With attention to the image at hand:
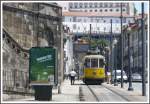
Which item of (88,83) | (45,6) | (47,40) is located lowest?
(88,83)

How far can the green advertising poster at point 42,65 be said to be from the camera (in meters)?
22.6

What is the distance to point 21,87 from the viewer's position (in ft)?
105

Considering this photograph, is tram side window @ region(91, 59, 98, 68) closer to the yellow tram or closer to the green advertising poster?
the yellow tram

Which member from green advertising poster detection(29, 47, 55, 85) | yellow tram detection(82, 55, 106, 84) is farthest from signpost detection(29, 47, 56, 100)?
yellow tram detection(82, 55, 106, 84)

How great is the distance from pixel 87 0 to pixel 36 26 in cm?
2471

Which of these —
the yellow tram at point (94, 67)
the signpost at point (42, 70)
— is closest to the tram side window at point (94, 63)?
the yellow tram at point (94, 67)

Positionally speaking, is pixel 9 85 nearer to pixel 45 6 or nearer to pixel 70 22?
pixel 45 6

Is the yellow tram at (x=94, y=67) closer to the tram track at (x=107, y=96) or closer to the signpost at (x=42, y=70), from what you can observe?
the tram track at (x=107, y=96)

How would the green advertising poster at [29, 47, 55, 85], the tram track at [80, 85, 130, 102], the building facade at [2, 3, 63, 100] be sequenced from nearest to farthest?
the green advertising poster at [29, 47, 55, 85] < the tram track at [80, 85, 130, 102] < the building facade at [2, 3, 63, 100]

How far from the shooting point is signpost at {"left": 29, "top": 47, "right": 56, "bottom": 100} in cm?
2264

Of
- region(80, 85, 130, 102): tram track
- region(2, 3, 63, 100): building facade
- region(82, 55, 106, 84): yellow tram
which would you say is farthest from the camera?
region(82, 55, 106, 84): yellow tram

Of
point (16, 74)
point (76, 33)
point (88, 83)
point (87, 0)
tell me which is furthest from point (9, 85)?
point (76, 33)

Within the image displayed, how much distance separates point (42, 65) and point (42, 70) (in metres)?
0.30

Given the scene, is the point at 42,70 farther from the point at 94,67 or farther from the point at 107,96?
the point at 94,67
